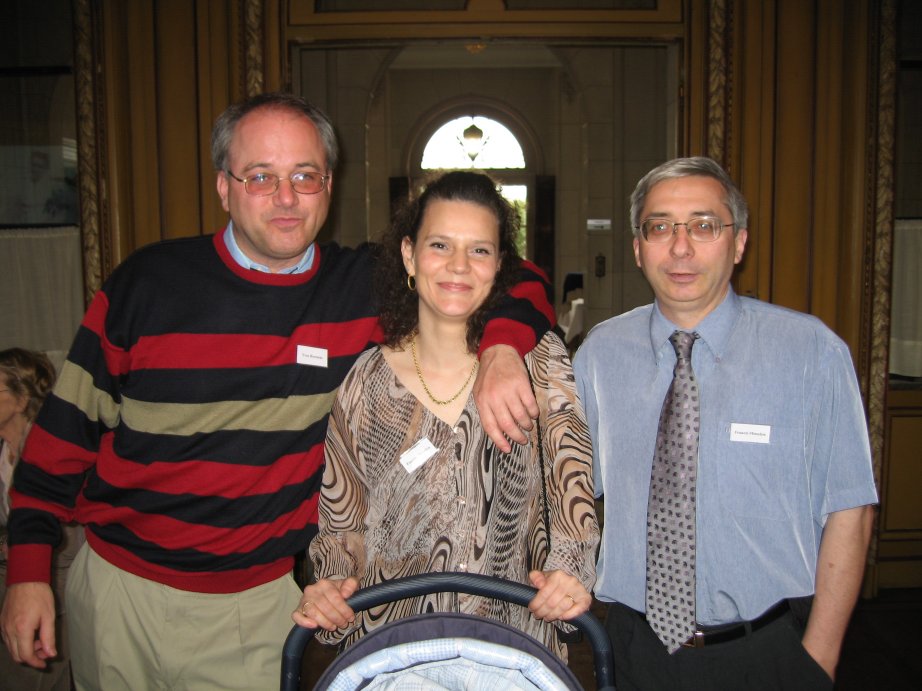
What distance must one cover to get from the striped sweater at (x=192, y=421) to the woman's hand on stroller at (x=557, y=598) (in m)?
0.54

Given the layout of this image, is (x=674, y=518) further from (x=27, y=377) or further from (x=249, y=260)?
(x=27, y=377)

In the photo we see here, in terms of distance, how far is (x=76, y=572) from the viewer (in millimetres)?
1697

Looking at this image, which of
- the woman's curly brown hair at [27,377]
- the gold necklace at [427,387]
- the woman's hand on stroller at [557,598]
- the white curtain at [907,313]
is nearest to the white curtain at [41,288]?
the woman's curly brown hair at [27,377]

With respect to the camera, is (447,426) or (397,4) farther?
(397,4)

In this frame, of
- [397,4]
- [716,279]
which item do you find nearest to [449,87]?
[397,4]

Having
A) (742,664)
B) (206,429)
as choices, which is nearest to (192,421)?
(206,429)

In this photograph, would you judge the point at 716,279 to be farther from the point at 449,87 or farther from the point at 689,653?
the point at 449,87

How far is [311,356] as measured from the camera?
5.15 ft

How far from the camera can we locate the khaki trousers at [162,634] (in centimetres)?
159

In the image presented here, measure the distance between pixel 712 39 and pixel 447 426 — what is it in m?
2.97

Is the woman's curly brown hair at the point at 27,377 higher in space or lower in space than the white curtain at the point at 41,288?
lower

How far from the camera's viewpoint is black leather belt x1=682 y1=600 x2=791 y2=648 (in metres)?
1.43

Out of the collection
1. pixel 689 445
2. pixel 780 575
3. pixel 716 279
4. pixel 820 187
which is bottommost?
pixel 780 575

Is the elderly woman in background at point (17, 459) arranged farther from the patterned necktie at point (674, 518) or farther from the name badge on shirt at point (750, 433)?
the name badge on shirt at point (750, 433)
